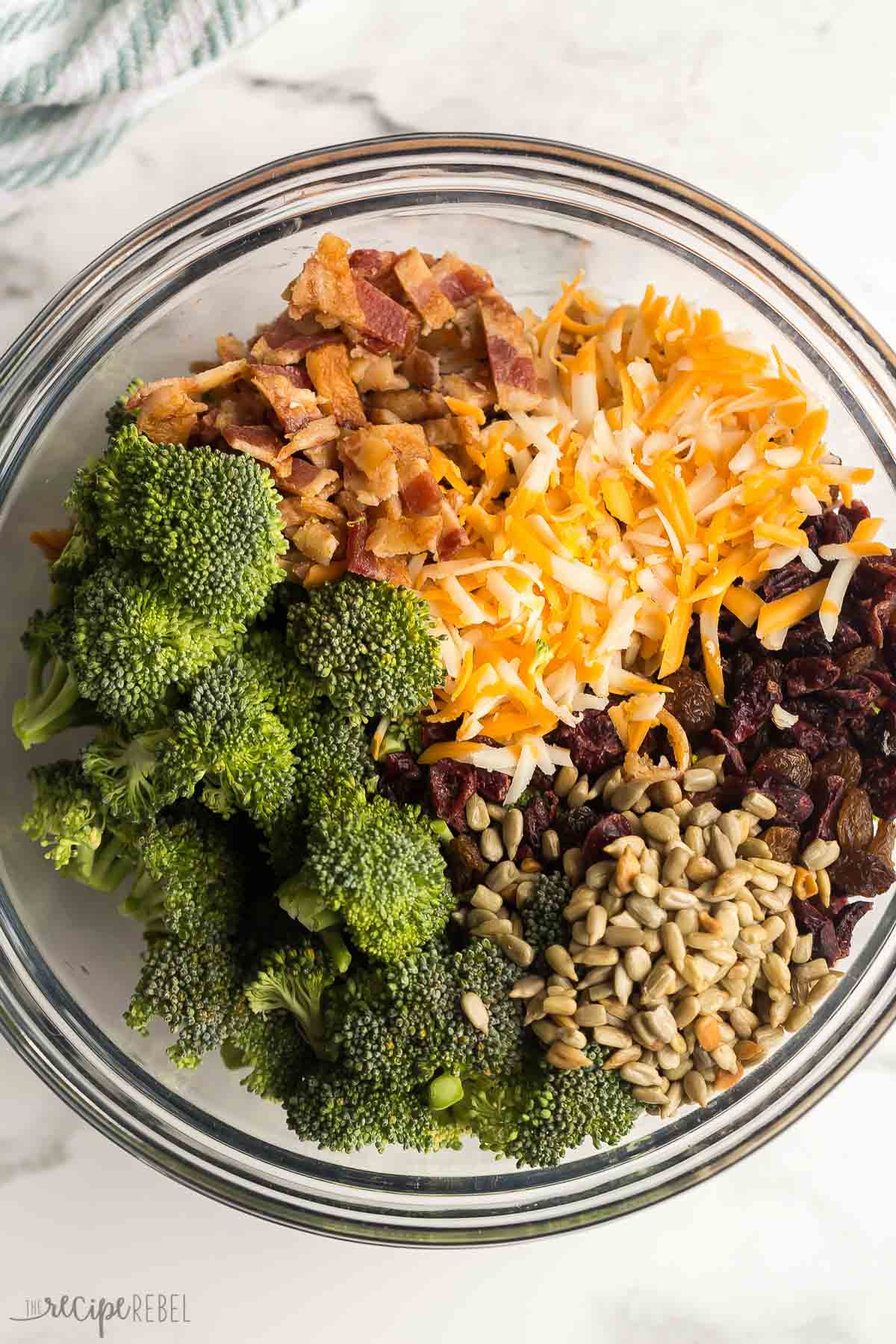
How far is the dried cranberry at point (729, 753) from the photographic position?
6.95 ft

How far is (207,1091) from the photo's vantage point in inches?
90.2

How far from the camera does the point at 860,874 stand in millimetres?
2094

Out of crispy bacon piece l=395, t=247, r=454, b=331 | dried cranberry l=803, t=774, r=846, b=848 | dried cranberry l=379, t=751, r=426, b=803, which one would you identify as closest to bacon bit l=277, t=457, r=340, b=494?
crispy bacon piece l=395, t=247, r=454, b=331

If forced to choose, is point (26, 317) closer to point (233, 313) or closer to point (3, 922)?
point (233, 313)

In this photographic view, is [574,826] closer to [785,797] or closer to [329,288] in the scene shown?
[785,797]

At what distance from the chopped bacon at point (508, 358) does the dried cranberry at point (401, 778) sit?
0.71 metres

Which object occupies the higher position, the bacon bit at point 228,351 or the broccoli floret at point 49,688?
the bacon bit at point 228,351

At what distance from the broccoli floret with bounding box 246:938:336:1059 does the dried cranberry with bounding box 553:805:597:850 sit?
0.52 meters

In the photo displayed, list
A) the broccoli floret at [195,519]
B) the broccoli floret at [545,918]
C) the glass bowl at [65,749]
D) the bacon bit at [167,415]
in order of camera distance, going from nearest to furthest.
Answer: the broccoli floret at [195,519] → the bacon bit at [167,415] → the broccoli floret at [545,918] → the glass bowl at [65,749]

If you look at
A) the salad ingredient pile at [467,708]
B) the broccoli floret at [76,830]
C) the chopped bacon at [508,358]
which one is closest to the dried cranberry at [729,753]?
the salad ingredient pile at [467,708]

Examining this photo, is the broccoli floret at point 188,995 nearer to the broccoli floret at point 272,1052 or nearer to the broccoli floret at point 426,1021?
the broccoli floret at point 272,1052

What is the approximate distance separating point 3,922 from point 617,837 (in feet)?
4.26

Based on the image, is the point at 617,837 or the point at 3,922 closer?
the point at 617,837

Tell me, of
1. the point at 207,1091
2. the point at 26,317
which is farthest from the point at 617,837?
the point at 26,317
